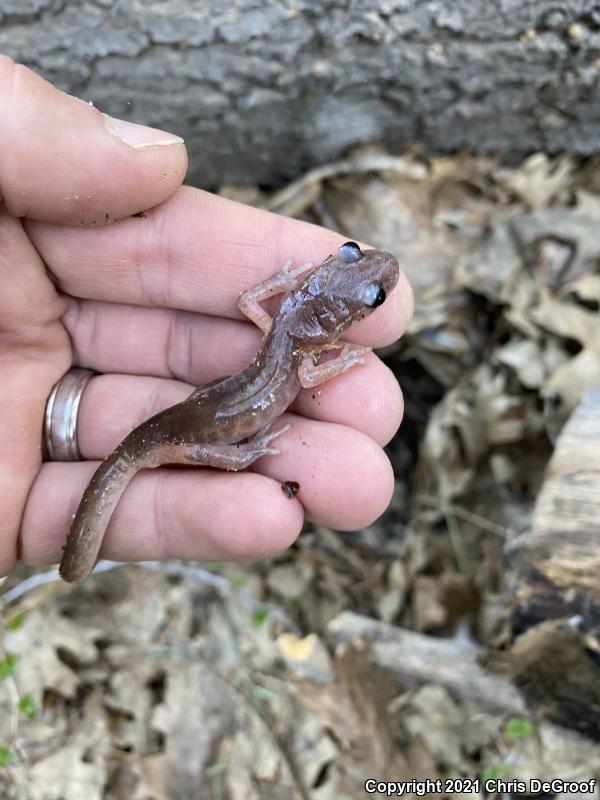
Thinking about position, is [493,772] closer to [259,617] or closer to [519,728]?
[519,728]

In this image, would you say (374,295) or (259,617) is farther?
(259,617)

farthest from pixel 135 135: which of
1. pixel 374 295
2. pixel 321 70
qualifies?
pixel 321 70

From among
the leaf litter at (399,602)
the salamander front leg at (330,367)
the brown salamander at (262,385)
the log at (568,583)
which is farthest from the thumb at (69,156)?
the log at (568,583)

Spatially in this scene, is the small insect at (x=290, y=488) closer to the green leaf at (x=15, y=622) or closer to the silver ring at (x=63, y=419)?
the silver ring at (x=63, y=419)

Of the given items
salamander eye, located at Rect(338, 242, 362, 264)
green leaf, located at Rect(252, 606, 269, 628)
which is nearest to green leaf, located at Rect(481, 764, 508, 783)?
green leaf, located at Rect(252, 606, 269, 628)

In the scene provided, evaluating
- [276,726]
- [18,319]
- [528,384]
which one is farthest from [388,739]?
[18,319]

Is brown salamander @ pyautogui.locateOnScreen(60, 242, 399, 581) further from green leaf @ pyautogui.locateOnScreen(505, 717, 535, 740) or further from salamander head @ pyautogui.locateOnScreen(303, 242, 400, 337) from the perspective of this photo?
green leaf @ pyautogui.locateOnScreen(505, 717, 535, 740)
